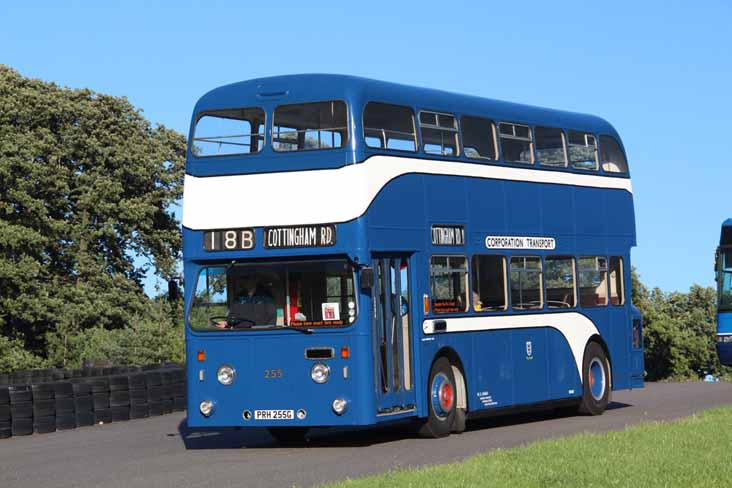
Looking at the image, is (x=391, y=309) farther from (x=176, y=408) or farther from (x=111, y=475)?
(x=176, y=408)

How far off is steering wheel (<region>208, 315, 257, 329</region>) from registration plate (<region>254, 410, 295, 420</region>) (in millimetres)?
1104

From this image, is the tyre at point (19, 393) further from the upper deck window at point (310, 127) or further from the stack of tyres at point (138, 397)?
the upper deck window at point (310, 127)

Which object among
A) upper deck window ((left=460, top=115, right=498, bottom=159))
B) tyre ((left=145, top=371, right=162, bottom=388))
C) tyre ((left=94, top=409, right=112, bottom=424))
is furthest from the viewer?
tyre ((left=145, top=371, right=162, bottom=388))

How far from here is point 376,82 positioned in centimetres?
1980

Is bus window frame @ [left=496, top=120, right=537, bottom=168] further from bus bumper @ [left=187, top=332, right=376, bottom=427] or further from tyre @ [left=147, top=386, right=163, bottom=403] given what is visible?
tyre @ [left=147, top=386, right=163, bottom=403]

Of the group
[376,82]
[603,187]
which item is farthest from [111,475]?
[603,187]

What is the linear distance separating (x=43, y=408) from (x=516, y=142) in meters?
8.71

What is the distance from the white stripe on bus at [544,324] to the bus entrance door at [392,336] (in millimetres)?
461

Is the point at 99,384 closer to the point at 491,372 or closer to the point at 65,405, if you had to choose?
the point at 65,405

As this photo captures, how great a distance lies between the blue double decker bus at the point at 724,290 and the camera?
35.1m

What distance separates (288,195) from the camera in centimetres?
1916

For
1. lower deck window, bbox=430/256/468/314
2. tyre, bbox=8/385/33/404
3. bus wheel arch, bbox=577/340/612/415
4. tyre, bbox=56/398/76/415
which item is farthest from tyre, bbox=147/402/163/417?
lower deck window, bbox=430/256/468/314

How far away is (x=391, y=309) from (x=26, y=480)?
5190 millimetres

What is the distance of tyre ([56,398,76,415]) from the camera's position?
2567 centimetres
